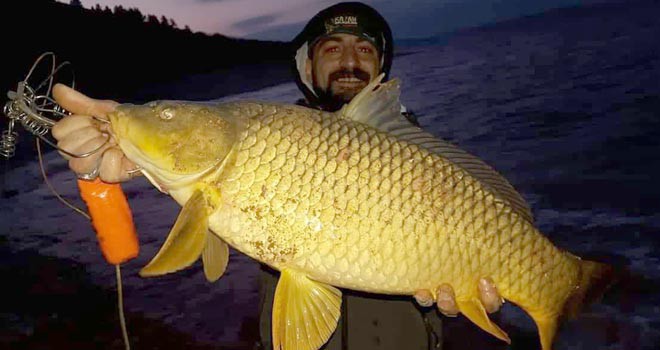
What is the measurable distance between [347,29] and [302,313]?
90.1 inches

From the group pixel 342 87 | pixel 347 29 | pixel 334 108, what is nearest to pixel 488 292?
pixel 334 108

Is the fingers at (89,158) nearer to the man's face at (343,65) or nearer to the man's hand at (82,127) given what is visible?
the man's hand at (82,127)

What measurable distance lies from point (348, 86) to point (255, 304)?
7.85 ft

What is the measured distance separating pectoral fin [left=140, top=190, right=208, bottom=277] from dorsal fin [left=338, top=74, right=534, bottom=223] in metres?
0.67

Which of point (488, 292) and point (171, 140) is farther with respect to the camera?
point (488, 292)

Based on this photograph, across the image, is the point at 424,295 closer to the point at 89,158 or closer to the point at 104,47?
the point at 89,158

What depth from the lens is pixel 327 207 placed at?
1.83m

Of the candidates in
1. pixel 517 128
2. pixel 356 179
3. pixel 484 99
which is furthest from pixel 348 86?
pixel 484 99

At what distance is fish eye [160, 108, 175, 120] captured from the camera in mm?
1928

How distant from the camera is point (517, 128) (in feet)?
40.3

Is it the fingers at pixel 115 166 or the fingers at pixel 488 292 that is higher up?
the fingers at pixel 115 166

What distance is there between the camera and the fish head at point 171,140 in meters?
1.87

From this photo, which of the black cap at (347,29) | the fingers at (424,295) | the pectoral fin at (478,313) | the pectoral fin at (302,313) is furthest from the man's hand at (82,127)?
the black cap at (347,29)

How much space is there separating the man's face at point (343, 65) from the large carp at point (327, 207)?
59.7 inches
